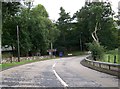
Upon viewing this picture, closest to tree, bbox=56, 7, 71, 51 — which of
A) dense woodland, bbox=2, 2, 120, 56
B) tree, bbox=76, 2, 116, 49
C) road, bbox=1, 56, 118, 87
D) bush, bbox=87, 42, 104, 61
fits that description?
dense woodland, bbox=2, 2, 120, 56

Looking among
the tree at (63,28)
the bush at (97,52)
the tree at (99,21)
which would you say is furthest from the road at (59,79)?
the tree at (63,28)

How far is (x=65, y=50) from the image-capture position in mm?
118062

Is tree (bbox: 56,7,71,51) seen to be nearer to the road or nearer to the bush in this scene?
the bush

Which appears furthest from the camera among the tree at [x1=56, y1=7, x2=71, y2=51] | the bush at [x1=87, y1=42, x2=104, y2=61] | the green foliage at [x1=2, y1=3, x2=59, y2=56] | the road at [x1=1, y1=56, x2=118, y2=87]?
the tree at [x1=56, y1=7, x2=71, y2=51]

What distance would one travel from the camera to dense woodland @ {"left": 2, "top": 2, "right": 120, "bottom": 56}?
240ft

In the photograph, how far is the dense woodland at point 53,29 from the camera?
73.1 meters

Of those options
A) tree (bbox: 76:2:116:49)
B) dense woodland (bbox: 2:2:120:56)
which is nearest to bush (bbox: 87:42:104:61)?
dense woodland (bbox: 2:2:120:56)

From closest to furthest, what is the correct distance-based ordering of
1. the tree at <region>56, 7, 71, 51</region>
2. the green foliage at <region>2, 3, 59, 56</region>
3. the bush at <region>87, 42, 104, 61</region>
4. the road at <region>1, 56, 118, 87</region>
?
1. the road at <region>1, 56, 118, 87</region>
2. the bush at <region>87, 42, 104, 61</region>
3. the green foliage at <region>2, 3, 59, 56</region>
4. the tree at <region>56, 7, 71, 51</region>

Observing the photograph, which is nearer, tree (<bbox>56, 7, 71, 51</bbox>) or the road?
the road

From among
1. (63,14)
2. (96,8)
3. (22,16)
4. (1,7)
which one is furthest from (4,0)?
(63,14)

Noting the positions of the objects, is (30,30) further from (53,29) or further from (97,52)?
(97,52)

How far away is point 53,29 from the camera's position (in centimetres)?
9681

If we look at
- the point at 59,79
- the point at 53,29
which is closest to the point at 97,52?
the point at 59,79

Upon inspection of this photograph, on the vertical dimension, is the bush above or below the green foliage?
below
